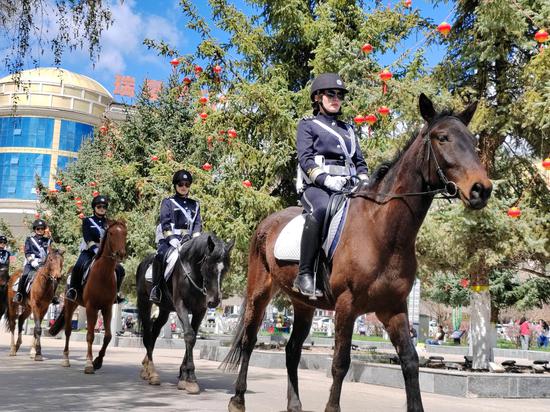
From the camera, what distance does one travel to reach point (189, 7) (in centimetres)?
2075

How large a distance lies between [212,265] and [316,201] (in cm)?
387

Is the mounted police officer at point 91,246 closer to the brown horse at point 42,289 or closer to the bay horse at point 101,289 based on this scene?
the bay horse at point 101,289

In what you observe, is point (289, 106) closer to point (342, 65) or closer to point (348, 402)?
point (342, 65)

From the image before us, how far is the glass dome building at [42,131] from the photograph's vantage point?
83.2 metres

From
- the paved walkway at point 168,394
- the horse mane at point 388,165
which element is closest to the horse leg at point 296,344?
the paved walkway at point 168,394

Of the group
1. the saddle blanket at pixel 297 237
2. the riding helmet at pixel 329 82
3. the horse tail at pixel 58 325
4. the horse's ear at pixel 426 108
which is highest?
the riding helmet at pixel 329 82

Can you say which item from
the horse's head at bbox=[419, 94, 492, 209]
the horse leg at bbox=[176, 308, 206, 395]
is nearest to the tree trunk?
the horse leg at bbox=[176, 308, 206, 395]

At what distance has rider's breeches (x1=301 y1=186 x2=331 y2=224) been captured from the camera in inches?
278

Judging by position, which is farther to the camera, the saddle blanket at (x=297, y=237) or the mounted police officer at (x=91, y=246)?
the mounted police officer at (x=91, y=246)

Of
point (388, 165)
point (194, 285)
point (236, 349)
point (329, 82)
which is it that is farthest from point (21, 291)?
point (388, 165)

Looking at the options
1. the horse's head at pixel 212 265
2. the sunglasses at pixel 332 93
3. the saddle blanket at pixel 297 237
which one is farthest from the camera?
the horse's head at pixel 212 265

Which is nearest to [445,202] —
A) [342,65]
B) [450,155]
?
[342,65]

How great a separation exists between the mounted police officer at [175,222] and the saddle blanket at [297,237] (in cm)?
425

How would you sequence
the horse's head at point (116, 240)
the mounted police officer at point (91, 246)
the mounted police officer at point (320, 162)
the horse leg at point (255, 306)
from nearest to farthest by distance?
the mounted police officer at point (320, 162) < the horse leg at point (255, 306) < the horse's head at point (116, 240) < the mounted police officer at point (91, 246)
